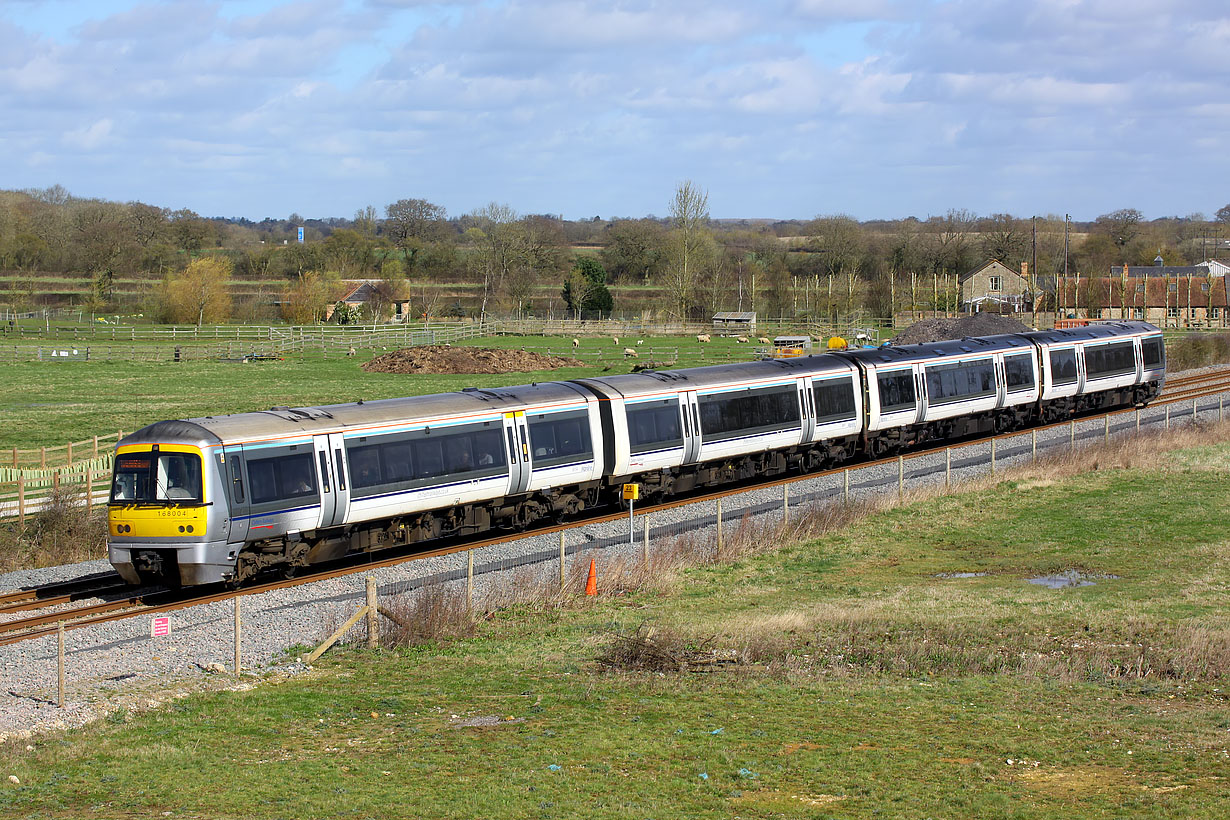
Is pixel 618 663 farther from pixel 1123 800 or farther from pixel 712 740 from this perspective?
pixel 1123 800

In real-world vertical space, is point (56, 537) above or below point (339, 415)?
below

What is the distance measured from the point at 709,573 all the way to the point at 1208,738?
11972 mm

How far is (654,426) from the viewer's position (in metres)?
31.2

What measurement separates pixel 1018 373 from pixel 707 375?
1687 cm

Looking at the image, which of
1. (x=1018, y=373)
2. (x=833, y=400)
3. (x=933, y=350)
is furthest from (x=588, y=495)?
(x=1018, y=373)

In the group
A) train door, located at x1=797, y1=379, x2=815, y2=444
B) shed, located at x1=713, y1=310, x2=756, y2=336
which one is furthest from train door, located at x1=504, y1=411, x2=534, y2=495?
shed, located at x1=713, y1=310, x2=756, y2=336

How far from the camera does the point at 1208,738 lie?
529 inches

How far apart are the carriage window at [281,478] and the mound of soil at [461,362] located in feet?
169

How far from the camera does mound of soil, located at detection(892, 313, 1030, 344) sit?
2530 inches

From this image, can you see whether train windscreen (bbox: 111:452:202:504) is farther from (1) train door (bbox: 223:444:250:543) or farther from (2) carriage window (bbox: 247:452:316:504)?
(2) carriage window (bbox: 247:452:316:504)

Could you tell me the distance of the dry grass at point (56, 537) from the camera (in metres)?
26.1

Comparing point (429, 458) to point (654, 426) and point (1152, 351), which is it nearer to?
point (654, 426)

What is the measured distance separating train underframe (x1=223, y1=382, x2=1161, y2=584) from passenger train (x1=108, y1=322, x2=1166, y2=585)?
0.05 meters

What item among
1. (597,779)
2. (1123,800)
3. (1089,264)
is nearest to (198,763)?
(597,779)
